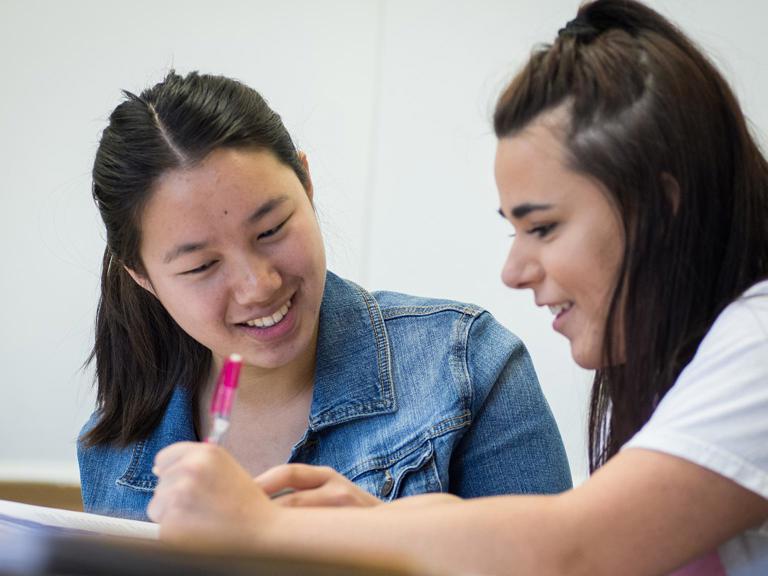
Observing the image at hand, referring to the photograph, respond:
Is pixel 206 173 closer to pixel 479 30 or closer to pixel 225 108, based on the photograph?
pixel 225 108

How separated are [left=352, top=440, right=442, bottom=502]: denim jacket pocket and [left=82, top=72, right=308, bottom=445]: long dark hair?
29 cm

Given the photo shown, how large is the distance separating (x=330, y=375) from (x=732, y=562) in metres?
0.59

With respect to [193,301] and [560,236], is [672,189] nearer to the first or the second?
[560,236]

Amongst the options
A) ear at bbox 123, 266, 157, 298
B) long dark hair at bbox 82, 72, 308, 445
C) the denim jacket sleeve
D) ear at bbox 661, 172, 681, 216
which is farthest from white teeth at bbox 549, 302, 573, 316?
ear at bbox 123, 266, 157, 298

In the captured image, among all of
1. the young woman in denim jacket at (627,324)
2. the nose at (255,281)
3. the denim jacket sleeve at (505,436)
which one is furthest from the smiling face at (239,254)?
the young woman in denim jacket at (627,324)

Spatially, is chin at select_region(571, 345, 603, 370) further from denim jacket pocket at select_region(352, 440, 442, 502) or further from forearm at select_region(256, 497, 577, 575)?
denim jacket pocket at select_region(352, 440, 442, 502)

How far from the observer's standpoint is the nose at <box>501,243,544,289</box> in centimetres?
82

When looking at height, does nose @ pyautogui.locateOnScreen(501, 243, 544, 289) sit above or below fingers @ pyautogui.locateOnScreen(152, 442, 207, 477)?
above

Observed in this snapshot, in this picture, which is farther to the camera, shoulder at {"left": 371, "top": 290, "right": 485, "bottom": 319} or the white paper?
shoulder at {"left": 371, "top": 290, "right": 485, "bottom": 319}

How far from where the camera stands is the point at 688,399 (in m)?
0.70

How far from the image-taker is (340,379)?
1217 mm

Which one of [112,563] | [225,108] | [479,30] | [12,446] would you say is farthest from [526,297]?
[112,563]

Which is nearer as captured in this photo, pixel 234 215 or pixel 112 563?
pixel 112 563

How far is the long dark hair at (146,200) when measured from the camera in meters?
1.13
